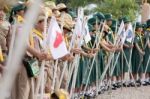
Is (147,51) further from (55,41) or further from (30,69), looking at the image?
(30,69)

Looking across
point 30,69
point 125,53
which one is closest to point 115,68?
point 125,53

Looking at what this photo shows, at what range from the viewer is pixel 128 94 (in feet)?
30.8

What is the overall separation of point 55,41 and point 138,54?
21.1 ft

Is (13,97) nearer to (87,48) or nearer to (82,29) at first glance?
(82,29)

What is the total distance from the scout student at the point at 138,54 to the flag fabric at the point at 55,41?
602 centimetres

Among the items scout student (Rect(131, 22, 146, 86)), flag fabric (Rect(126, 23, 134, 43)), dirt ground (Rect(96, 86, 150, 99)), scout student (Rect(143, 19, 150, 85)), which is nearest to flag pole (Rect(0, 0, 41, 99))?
dirt ground (Rect(96, 86, 150, 99))

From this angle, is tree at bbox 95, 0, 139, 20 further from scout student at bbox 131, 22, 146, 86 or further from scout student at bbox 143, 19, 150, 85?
scout student at bbox 131, 22, 146, 86

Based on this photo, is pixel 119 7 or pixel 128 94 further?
pixel 119 7

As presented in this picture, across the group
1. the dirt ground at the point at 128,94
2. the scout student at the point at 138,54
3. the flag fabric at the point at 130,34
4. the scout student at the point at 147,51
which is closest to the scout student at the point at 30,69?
the dirt ground at the point at 128,94

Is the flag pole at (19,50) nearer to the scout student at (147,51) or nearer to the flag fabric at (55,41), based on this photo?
the flag fabric at (55,41)

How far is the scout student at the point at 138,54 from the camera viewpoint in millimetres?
10886

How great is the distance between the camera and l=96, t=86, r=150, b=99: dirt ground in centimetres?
900

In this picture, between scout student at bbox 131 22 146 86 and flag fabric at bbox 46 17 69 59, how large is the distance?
602cm

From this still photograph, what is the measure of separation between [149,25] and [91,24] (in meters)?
3.13
